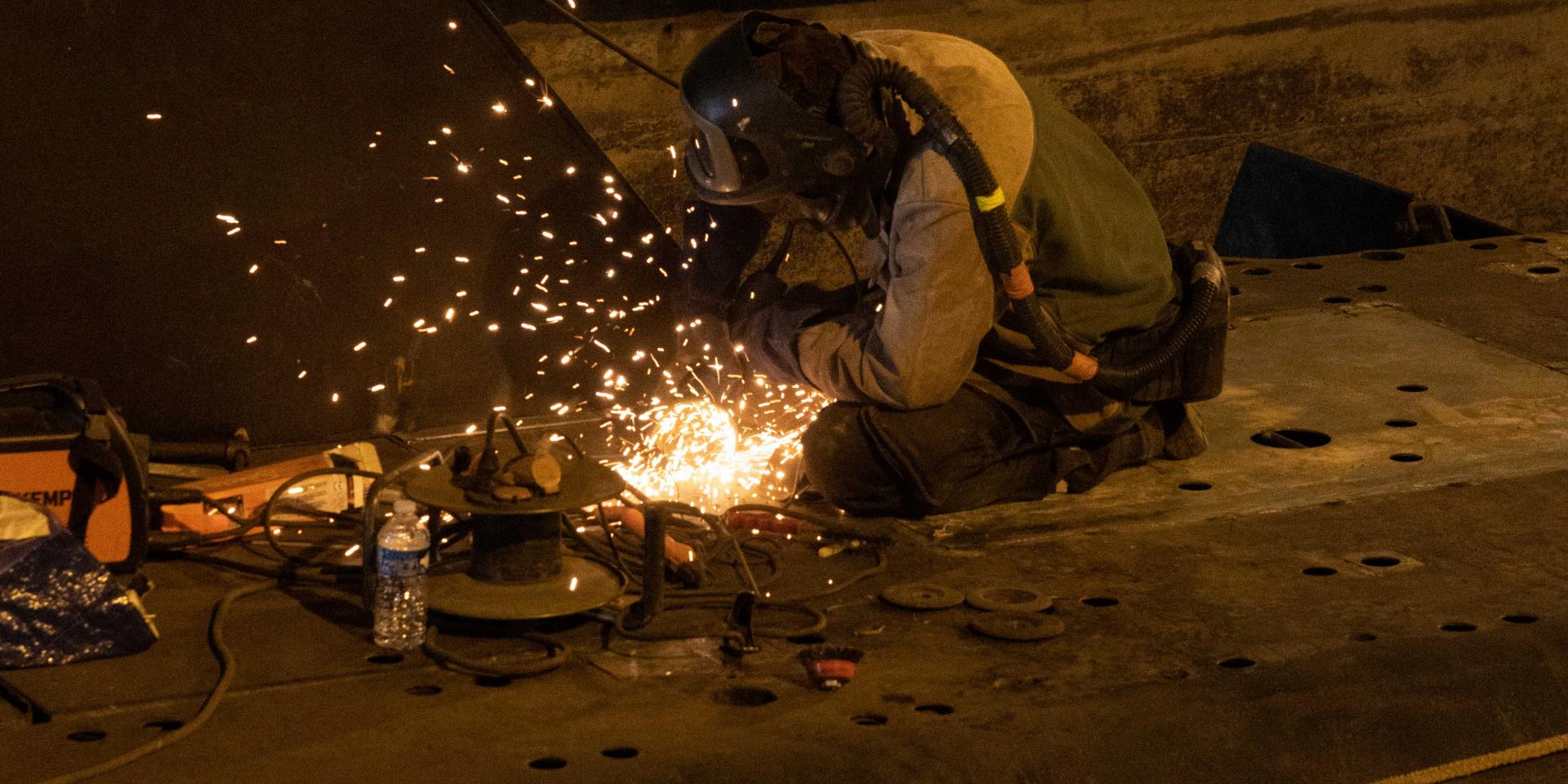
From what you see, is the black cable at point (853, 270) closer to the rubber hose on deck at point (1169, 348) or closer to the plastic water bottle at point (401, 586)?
the rubber hose on deck at point (1169, 348)

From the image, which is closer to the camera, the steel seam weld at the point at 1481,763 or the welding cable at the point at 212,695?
the welding cable at the point at 212,695

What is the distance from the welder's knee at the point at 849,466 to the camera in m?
3.96

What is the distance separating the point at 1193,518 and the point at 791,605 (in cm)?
103

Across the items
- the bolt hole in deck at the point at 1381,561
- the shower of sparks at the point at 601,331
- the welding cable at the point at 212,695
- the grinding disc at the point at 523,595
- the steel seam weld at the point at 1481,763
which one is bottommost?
the steel seam weld at the point at 1481,763

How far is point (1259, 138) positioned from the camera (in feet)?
24.5

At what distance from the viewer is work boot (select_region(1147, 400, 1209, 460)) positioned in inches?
171

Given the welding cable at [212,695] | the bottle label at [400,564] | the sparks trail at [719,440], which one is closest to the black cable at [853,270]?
the sparks trail at [719,440]

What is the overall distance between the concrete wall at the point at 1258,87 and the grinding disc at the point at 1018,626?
10.5 ft

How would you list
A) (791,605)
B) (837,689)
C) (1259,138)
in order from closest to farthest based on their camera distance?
(837,689), (791,605), (1259,138)

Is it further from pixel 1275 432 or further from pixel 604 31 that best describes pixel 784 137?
pixel 604 31

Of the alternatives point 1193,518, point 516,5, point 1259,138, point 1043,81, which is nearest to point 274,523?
point 1193,518

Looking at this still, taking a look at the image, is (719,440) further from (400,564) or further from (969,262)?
(400,564)

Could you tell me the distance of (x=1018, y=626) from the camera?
11.1ft

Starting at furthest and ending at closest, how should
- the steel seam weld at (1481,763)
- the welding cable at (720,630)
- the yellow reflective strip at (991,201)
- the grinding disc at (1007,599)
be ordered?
the yellow reflective strip at (991,201) < the grinding disc at (1007,599) < the welding cable at (720,630) < the steel seam weld at (1481,763)
